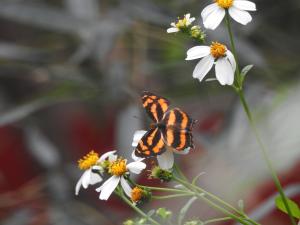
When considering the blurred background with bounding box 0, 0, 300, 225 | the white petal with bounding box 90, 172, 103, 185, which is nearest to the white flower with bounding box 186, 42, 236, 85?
the white petal with bounding box 90, 172, 103, 185

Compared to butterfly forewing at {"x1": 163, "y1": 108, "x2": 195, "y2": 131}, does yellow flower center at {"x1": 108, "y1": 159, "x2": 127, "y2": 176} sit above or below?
above

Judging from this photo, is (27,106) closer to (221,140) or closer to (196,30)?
(221,140)

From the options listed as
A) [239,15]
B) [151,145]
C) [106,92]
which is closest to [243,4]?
[239,15]

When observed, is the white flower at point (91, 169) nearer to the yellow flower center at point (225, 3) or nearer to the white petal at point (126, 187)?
the white petal at point (126, 187)

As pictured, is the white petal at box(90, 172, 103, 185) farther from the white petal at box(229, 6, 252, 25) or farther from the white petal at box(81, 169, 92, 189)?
the white petal at box(229, 6, 252, 25)

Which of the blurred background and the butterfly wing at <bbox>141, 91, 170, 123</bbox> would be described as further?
the blurred background

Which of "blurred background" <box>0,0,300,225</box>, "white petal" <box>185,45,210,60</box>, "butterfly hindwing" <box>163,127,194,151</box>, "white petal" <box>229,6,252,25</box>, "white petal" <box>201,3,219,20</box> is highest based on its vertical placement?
"blurred background" <box>0,0,300,225</box>

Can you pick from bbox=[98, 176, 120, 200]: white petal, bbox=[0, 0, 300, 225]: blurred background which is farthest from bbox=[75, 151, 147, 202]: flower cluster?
bbox=[0, 0, 300, 225]: blurred background

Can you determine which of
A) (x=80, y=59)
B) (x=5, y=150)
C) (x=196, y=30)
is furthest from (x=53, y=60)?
(x=196, y=30)
